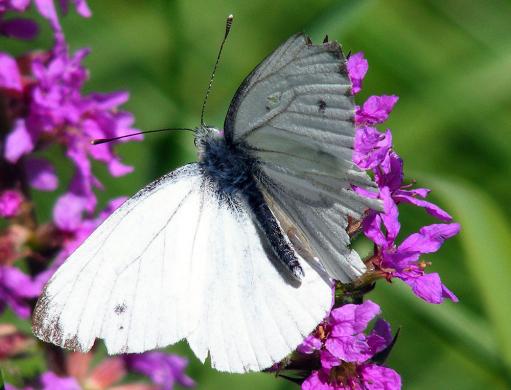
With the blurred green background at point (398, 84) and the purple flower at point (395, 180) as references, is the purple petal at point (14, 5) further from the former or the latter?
the purple flower at point (395, 180)

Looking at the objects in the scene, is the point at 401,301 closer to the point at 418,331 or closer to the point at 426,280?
the point at 418,331

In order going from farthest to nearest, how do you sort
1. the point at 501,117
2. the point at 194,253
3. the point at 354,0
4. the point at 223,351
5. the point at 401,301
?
the point at 501,117 < the point at 401,301 < the point at 354,0 < the point at 194,253 < the point at 223,351

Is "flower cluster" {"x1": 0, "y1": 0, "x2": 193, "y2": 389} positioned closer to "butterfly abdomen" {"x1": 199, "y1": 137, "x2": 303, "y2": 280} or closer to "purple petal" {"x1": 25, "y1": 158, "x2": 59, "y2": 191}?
"purple petal" {"x1": 25, "y1": 158, "x2": 59, "y2": 191}

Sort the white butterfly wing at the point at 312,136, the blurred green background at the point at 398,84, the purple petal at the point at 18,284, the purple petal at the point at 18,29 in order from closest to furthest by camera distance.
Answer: the white butterfly wing at the point at 312,136
the purple petal at the point at 18,284
the purple petal at the point at 18,29
the blurred green background at the point at 398,84

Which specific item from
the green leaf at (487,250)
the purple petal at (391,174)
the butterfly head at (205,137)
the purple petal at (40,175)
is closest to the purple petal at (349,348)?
the purple petal at (391,174)

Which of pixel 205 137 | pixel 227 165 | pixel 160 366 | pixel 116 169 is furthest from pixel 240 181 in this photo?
pixel 160 366

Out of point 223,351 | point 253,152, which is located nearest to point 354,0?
point 253,152
